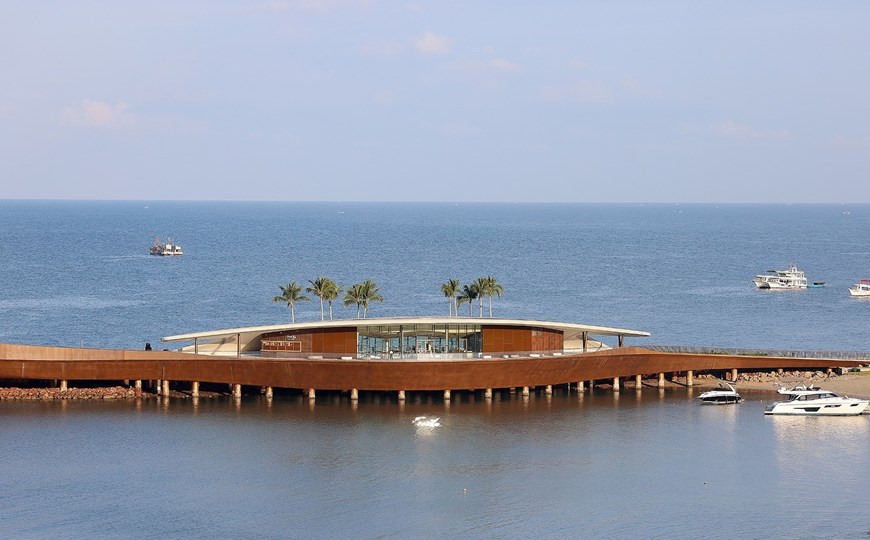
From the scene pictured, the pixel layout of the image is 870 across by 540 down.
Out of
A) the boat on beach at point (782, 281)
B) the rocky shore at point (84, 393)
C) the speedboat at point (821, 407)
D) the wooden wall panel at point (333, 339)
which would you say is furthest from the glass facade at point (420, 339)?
the boat on beach at point (782, 281)

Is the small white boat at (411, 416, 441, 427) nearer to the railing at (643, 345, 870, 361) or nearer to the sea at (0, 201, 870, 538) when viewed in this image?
the sea at (0, 201, 870, 538)

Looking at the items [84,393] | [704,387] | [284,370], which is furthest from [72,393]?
[704,387]

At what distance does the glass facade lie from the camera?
83.8 metres

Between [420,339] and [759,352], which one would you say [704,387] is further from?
[420,339]

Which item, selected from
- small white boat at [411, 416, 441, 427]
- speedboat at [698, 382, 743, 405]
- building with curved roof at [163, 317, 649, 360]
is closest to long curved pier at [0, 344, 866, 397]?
building with curved roof at [163, 317, 649, 360]

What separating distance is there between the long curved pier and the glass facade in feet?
7.48

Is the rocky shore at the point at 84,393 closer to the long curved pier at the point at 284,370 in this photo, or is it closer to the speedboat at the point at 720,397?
the long curved pier at the point at 284,370

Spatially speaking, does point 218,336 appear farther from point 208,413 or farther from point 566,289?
point 566,289

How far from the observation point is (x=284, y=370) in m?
82.4

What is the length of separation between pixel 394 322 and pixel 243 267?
113 meters

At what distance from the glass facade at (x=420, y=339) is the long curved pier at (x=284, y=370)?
2.28m

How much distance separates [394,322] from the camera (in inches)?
3263

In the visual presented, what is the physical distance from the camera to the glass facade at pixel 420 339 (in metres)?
83.8

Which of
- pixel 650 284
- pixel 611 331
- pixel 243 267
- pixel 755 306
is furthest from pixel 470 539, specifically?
pixel 243 267
